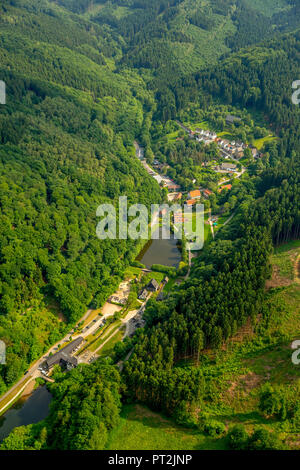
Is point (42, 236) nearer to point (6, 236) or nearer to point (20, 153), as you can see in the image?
point (6, 236)

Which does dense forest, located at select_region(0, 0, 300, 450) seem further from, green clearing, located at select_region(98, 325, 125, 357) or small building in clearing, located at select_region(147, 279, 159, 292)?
small building in clearing, located at select_region(147, 279, 159, 292)

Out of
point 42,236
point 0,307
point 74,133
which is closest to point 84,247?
point 42,236

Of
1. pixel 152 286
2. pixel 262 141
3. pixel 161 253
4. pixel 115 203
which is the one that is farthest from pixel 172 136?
pixel 152 286

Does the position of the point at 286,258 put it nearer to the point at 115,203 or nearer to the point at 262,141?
the point at 115,203

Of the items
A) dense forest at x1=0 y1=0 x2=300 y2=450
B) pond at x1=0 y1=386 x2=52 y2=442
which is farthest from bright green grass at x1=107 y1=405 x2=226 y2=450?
pond at x1=0 y1=386 x2=52 y2=442

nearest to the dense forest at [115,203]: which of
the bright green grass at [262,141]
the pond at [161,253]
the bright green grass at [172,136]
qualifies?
the bright green grass at [262,141]

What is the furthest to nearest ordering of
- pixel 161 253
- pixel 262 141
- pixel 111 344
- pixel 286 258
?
pixel 262 141
pixel 161 253
pixel 286 258
pixel 111 344
